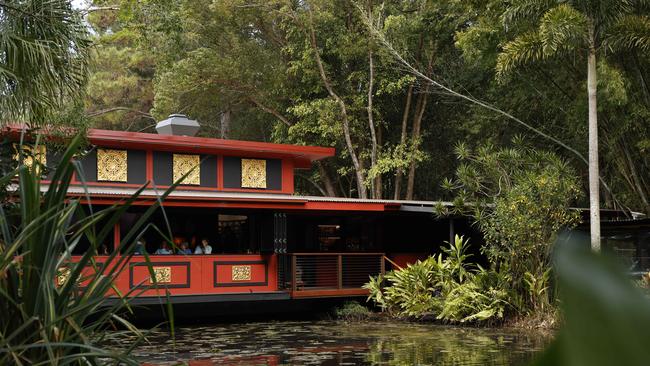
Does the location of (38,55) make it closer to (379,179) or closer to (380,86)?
(380,86)

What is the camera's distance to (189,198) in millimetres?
16688

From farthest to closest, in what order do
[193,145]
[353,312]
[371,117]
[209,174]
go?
[371,117]
[209,174]
[193,145]
[353,312]

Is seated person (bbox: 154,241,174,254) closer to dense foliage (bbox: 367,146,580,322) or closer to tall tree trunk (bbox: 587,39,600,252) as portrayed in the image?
dense foliage (bbox: 367,146,580,322)

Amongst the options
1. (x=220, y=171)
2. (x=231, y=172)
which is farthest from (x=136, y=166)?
(x=231, y=172)

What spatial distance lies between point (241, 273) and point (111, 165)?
387 cm

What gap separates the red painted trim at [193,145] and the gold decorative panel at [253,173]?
209 mm

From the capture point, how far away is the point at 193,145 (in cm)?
1866

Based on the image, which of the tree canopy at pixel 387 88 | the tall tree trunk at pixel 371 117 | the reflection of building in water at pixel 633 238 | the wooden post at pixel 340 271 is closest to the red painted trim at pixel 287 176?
the wooden post at pixel 340 271

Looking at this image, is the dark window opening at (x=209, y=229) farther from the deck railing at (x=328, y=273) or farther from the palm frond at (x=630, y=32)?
the palm frond at (x=630, y=32)

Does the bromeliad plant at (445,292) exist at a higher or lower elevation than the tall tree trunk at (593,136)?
lower

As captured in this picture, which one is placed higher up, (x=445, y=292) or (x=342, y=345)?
(x=445, y=292)

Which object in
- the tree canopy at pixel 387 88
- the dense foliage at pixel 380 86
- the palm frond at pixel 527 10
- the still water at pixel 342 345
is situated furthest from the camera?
the dense foliage at pixel 380 86

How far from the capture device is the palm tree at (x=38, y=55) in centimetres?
853

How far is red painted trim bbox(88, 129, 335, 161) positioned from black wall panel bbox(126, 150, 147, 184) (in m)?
0.18
